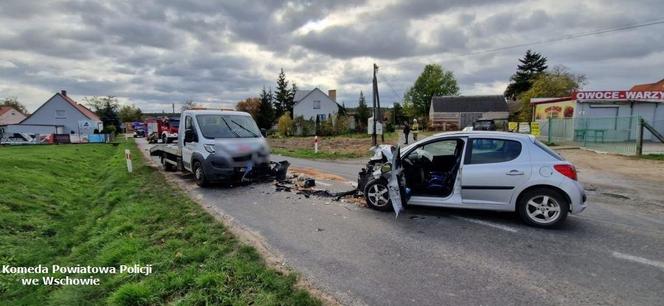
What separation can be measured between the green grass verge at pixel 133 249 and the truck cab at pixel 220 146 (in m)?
1.04

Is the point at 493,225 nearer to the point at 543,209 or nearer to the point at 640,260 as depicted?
the point at 543,209

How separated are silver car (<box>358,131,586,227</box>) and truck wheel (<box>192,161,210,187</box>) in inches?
190

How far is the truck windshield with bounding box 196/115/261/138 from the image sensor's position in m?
9.43

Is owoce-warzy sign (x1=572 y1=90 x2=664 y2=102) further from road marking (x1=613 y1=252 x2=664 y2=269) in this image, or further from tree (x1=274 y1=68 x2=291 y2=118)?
tree (x1=274 y1=68 x2=291 y2=118)

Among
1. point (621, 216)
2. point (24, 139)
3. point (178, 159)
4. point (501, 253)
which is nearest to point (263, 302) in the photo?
point (501, 253)

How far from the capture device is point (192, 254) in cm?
445

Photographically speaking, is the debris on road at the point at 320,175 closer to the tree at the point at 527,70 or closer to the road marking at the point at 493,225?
the road marking at the point at 493,225

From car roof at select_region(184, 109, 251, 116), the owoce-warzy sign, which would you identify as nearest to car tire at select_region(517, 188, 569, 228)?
car roof at select_region(184, 109, 251, 116)

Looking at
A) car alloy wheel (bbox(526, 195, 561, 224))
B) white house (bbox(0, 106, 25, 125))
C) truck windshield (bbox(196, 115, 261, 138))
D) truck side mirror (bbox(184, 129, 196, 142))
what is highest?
white house (bbox(0, 106, 25, 125))

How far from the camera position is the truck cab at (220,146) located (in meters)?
8.91

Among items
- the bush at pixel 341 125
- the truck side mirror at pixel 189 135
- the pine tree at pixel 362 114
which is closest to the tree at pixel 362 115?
the pine tree at pixel 362 114

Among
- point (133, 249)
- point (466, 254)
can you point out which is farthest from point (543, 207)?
point (133, 249)

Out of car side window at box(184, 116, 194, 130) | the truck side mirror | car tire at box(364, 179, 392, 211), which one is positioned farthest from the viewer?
car side window at box(184, 116, 194, 130)

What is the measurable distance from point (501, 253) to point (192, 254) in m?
3.95
